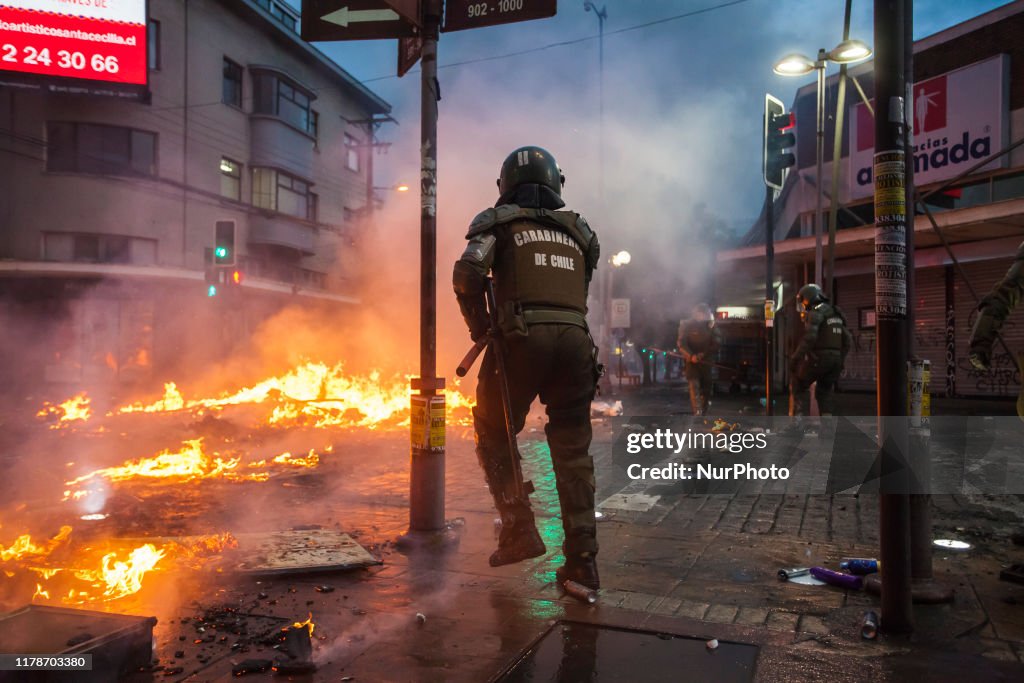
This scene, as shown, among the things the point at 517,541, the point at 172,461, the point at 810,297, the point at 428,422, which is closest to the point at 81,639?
the point at 517,541

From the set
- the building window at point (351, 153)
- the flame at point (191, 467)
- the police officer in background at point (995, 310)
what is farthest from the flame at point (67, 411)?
the building window at point (351, 153)

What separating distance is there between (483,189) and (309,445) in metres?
8.87

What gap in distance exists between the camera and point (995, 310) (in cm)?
378

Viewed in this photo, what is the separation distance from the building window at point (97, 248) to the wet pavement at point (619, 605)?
16.3 metres

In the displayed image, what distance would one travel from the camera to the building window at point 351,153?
29420 mm

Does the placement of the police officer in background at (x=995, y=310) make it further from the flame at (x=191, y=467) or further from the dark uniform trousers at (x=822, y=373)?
the flame at (x=191, y=467)

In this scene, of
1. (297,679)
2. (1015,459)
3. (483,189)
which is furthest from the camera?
(483,189)

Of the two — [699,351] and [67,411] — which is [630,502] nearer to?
[699,351]

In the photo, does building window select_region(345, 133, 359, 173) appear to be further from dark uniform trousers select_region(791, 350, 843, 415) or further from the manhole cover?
the manhole cover

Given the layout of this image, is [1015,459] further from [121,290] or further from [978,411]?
[121,290]

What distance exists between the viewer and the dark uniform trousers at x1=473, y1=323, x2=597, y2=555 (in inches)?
139

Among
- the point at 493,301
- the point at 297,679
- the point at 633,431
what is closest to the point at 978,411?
the point at 633,431

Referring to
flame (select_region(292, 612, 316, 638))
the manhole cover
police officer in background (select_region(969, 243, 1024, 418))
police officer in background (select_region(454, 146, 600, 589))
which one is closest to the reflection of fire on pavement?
flame (select_region(292, 612, 316, 638))

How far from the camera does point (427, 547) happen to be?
14.2 feet
